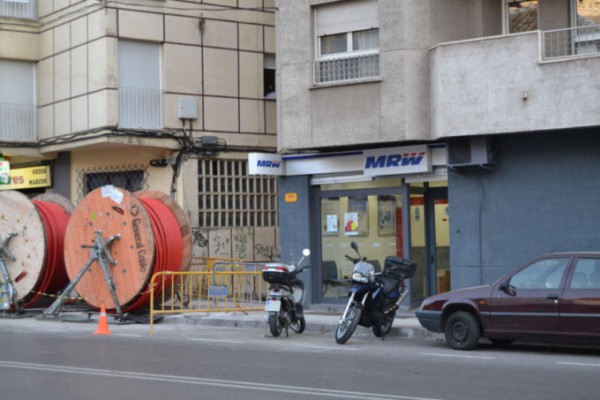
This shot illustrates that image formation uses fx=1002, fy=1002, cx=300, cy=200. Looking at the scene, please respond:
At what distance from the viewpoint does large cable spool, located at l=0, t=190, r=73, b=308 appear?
21438 millimetres

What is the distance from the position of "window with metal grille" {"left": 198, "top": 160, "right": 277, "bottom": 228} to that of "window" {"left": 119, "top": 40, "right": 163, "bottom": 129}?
5.99 feet

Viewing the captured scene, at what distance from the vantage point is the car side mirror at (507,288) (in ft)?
45.7

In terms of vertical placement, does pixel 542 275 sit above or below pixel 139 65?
below

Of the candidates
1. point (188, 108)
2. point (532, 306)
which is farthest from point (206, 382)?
point (188, 108)

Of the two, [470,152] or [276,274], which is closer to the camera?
[276,274]

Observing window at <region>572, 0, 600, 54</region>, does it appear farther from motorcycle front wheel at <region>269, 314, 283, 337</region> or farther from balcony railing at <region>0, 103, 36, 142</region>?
balcony railing at <region>0, 103, 36, 142</region>

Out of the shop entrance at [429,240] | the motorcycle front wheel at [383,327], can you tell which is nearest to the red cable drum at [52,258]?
the shop entrance at [429,240]

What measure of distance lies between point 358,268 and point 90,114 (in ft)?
37.2

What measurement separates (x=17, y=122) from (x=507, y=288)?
16.9 metres

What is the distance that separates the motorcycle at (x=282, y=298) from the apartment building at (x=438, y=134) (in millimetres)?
3737

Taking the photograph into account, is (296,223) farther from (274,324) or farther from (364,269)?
(364,269)

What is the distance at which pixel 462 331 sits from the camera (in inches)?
568

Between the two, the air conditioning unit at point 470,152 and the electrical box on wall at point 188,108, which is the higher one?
the electrical box on wall at point 188,108

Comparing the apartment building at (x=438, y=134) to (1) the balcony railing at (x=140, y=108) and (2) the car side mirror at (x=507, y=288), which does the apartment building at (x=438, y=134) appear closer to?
(2) the car side mirror at (x=507, y=288)
